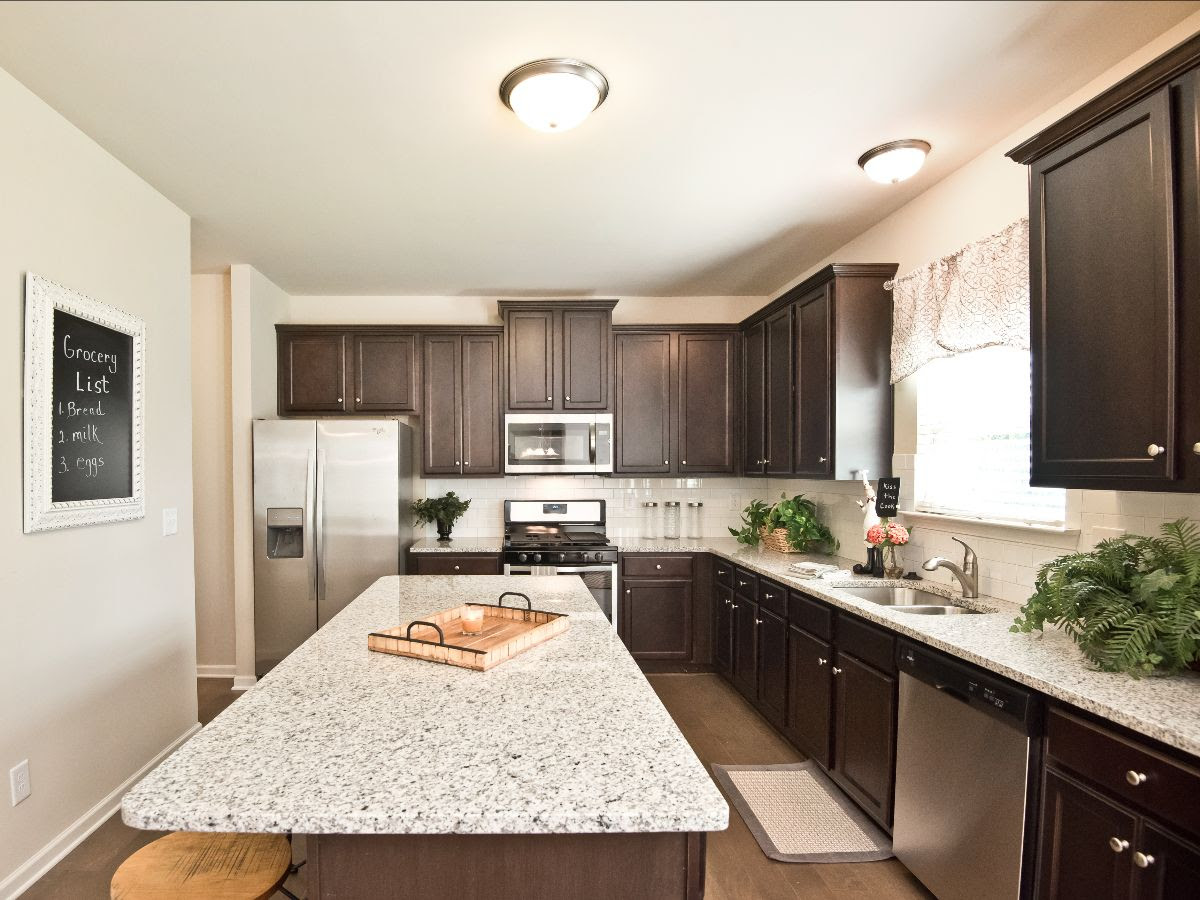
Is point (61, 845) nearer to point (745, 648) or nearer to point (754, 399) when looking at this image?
point (745, 648)

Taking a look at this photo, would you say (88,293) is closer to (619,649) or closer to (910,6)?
(619,649)

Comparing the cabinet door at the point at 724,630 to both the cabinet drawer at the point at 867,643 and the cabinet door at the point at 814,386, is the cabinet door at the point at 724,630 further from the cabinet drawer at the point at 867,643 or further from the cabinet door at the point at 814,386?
the cabinet drawer at the point at 867,643

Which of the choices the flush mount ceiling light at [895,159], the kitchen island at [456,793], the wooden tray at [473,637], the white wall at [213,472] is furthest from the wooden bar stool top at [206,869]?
the white wall at [213,472]

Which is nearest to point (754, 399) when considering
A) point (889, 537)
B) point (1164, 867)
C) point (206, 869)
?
point (889, 537)

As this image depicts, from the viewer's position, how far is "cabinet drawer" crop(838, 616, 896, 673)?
7.63 feet

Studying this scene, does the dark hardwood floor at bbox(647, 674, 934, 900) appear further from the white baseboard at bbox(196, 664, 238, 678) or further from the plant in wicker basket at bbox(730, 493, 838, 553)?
the white baseboard at bbox(196, 664, 238, 678)

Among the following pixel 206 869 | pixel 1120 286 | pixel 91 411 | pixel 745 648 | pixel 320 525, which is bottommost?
pixel 745 648

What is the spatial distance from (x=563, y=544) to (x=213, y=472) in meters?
2.38

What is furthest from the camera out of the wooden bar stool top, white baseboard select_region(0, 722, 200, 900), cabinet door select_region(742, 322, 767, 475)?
cabinet door select_region(742, 322, 767, 475)

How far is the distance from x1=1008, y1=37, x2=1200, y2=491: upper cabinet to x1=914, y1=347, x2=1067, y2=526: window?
1.51ft

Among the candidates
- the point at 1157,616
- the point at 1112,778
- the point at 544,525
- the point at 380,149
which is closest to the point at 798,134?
the point at 380,149

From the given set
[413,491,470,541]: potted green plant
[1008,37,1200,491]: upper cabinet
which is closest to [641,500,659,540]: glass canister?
[413,491,470,541]: potted green plant

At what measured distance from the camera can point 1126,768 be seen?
4.59ft

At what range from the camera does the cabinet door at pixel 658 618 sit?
14.3 feet
